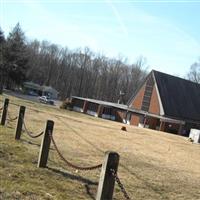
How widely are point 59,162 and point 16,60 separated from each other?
200 feet

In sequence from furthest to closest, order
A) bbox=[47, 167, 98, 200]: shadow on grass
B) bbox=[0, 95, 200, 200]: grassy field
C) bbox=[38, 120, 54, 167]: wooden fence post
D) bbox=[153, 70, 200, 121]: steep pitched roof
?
bbox=[153, 70, 200, 121]: steep pitched roof < bbox=[38, 120, 54, 167]: wooden fence post < bbox=[47, 167, 98, 200]: shadow on grass < bbox=[0, 95, 200, 200]: grassy field

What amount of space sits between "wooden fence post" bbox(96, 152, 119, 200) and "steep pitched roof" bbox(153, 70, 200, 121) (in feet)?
198

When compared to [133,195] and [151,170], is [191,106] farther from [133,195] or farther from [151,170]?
[133,195]

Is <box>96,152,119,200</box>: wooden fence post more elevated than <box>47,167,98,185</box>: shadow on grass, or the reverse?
<box>96,152,119,200</box>: wooden fence post

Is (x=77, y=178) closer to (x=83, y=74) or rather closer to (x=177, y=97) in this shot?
(x=177, y=97)

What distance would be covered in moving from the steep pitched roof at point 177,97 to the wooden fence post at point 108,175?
6031 centimetres

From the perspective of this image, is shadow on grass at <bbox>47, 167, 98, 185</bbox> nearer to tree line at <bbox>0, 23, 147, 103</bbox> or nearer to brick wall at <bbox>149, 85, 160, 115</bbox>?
brick wall at <bbox>149, 85, 160, 115</bbox>

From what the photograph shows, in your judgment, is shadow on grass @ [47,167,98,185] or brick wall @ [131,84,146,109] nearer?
shadow on grass @ [47,167,98,185]

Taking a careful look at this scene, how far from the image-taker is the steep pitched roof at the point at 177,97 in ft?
225

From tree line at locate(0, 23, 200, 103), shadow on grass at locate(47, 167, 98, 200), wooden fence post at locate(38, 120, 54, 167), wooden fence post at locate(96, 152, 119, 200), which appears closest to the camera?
wooden fence post at locate(96, 152, 119, 200)

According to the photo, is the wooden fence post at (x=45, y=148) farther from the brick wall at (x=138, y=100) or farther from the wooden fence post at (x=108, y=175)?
the brick wall at (x=138, y=100)

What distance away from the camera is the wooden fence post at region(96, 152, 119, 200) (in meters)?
7.04

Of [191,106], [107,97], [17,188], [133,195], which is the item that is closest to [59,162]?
[133,195]

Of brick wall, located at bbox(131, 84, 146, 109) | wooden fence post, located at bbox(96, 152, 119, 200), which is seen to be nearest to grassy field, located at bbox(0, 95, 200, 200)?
wooden fence post, located at bbox(96, 152, 119, 200)
